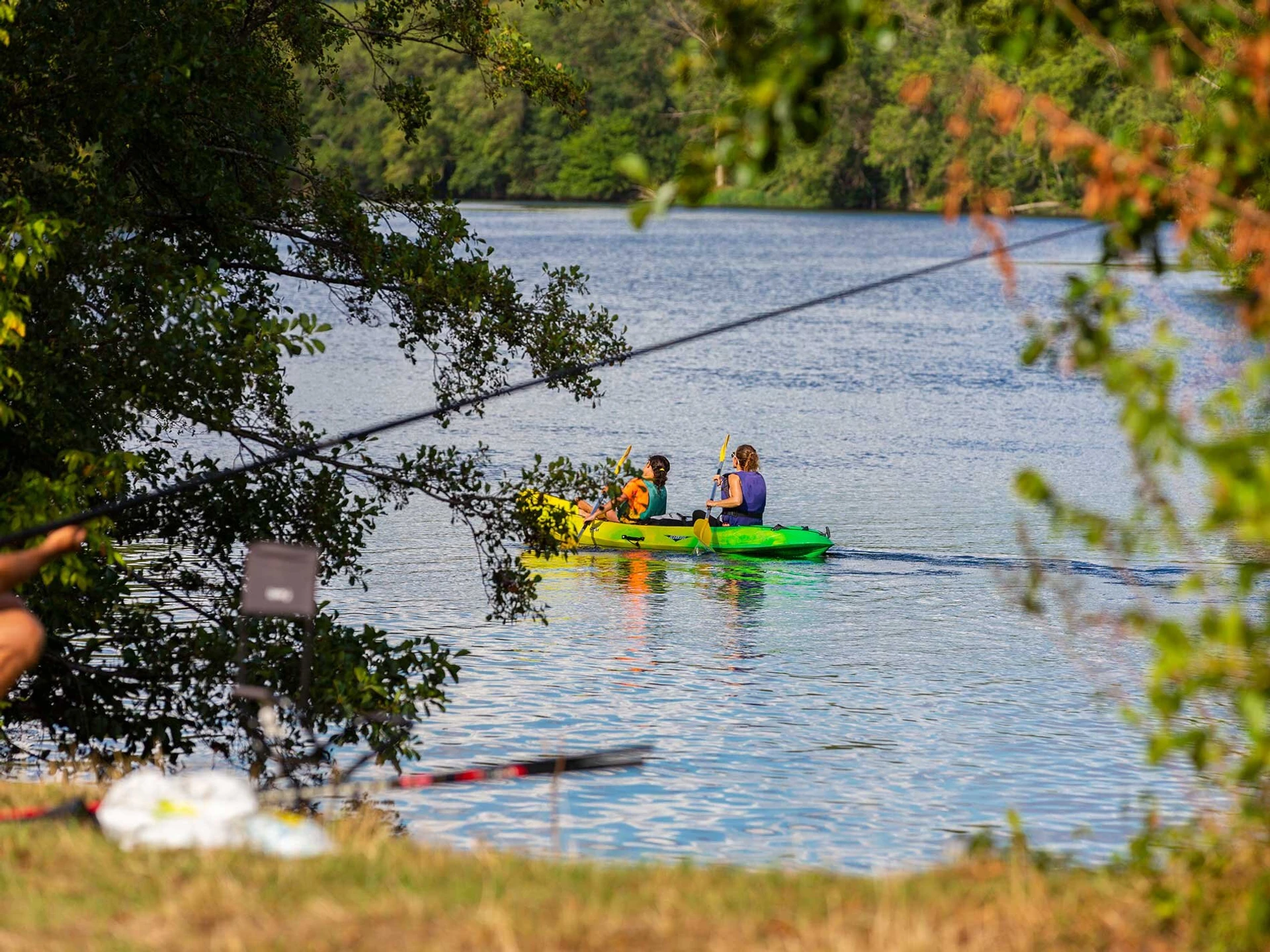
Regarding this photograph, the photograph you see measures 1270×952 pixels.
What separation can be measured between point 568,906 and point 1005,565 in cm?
1789

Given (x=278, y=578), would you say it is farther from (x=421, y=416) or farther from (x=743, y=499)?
(x=743, y=499)

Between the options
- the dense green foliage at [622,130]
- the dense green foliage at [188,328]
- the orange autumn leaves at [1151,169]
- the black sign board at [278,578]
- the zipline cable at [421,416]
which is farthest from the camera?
the dense green foliage at [622,130]

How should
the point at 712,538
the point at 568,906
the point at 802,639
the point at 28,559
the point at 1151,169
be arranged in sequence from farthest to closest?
the point at 712,538
the point at 802,639
the point at 28,559
the point at 568,906
the point at 1151,169

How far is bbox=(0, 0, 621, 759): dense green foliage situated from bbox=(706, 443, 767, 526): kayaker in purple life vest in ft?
30.3

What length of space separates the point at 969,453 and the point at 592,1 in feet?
65.6

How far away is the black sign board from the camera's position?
6.62 m

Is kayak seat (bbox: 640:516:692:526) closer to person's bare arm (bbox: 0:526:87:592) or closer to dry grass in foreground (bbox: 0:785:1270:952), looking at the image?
person's bare arm (bbox: 0:526:87:592)

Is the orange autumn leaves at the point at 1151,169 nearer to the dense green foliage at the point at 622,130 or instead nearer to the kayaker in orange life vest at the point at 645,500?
the kayaker in orange life vest at the point at 645,500

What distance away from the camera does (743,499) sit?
2242 centimetres

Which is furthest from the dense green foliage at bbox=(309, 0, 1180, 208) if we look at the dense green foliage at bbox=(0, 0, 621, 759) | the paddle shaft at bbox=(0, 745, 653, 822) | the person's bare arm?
the person's bare arm

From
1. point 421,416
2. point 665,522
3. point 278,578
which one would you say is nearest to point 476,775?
point 278,578

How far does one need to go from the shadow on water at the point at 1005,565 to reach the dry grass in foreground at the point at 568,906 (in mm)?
14969

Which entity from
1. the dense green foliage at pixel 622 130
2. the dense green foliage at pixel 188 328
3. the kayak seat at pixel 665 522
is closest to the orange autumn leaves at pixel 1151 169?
the dense green foliage at pixel 188 328

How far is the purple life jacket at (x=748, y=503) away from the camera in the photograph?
22297 mm
